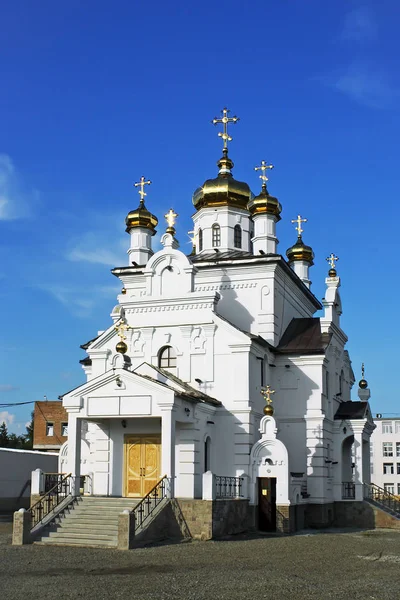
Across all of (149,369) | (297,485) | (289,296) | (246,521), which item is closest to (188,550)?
(246,521)

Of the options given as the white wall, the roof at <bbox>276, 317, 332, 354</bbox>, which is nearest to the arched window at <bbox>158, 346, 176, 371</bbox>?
the roof at <bbox>276, 317, 332, 354</bbox>

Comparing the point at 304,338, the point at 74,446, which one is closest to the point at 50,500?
the point at 74,446

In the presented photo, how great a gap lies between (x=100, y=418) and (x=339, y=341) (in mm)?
11781

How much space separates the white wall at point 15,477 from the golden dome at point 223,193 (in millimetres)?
12899

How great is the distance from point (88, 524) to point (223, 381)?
6.67 metres

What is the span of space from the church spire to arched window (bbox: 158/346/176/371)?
9.64 m

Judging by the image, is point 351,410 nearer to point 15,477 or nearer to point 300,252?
point 300,252

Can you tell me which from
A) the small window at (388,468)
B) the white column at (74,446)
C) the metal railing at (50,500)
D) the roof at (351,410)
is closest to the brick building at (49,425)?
the roof at (351,410)

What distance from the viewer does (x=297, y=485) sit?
25.3 meters

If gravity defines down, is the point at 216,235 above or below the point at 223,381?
above

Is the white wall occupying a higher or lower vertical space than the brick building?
lower

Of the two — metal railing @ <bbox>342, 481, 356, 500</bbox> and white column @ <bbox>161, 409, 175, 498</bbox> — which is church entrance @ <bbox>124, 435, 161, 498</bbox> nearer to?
white column @ <bbox>161, 409, 175, 498</bbox>

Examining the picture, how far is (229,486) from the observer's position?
2286 centimetres

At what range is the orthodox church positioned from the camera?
72.7 feet
